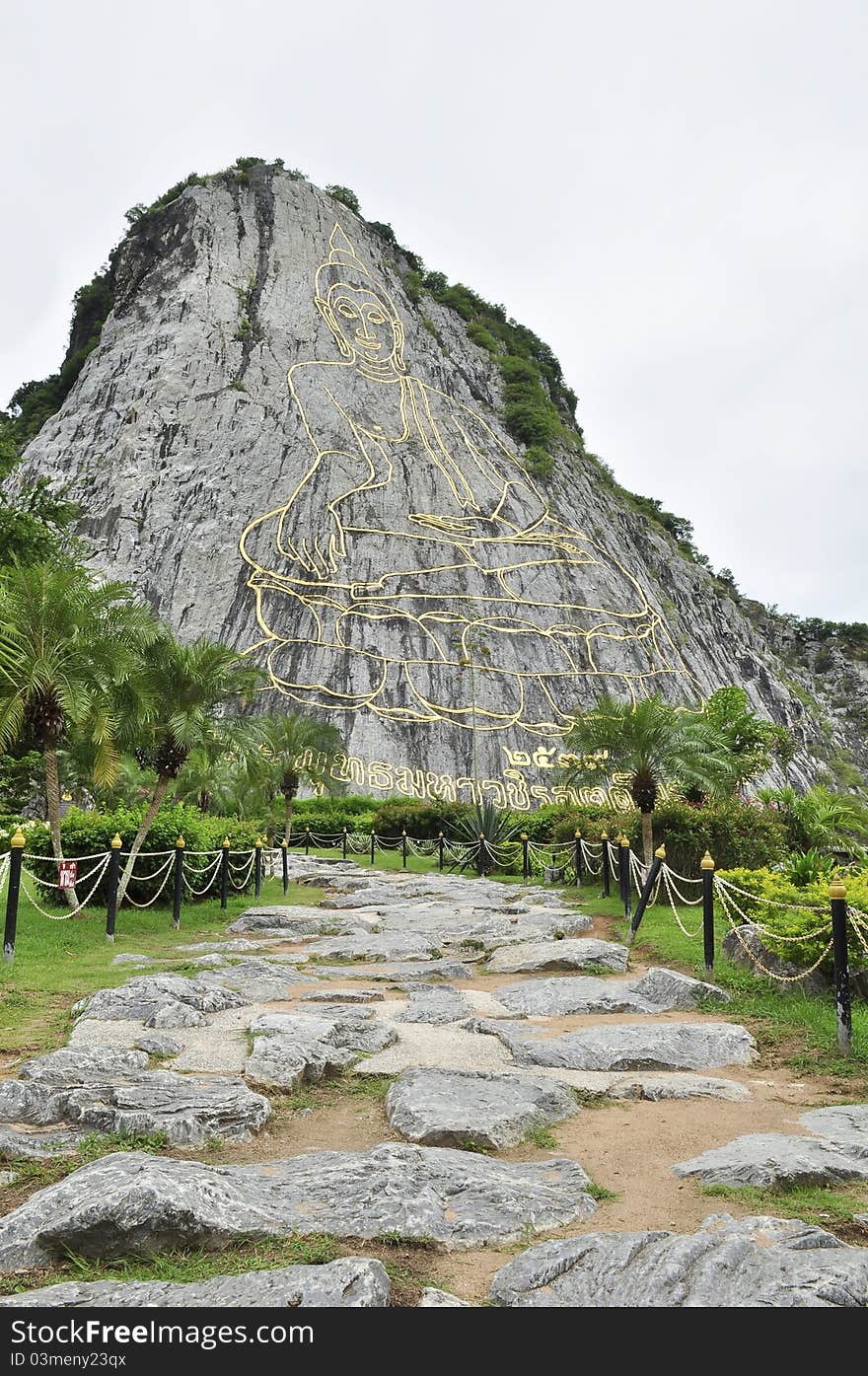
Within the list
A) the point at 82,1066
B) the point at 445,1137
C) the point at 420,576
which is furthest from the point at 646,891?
the point at 420,576

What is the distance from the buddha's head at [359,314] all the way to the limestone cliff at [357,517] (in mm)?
169

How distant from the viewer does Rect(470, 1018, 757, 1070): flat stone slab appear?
5.86m

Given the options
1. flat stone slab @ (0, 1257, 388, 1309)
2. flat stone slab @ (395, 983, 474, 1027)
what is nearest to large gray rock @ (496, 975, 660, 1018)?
flat stone slab @ (395, 983, 474, 1027)

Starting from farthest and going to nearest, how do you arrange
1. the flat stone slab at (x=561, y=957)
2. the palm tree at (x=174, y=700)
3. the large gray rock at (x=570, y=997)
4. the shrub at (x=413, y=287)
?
the shrub at (x=413, y=287) → the palm tree at (x=174, y=700) → the flat stone slab at (x=561, y=957) → the large gray rock at (x=570, y=997)

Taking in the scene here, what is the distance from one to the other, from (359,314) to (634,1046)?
4915 cm

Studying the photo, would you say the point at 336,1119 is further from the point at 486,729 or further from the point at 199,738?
the point at 486,729

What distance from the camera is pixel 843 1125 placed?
463 centimetres

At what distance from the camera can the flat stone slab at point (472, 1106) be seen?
431 centimetres

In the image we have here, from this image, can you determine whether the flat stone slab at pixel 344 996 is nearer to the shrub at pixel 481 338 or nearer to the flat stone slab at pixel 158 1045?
the flat stone slab at pixel 158 1045

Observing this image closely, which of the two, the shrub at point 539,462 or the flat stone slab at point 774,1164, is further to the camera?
the shrub at point 539,462

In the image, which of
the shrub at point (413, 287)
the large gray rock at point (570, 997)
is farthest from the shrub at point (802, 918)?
the shrub at point (413, 287)

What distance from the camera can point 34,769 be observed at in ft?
62.0

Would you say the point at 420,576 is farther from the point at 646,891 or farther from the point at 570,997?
the point at 570,997

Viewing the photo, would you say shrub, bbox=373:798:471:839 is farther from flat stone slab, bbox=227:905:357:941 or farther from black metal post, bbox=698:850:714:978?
black metal post, bbox=698:850:714:978
